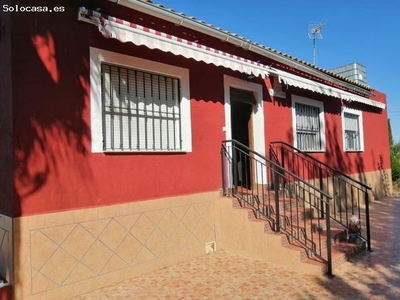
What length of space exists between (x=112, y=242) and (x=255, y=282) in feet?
8.64

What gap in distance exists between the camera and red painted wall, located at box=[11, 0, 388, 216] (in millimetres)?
4680

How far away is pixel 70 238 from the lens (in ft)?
16.6

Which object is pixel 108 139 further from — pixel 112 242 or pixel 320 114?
pixel 320 114

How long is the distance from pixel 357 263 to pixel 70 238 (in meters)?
5.50

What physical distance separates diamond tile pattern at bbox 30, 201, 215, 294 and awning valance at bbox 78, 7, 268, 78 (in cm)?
318

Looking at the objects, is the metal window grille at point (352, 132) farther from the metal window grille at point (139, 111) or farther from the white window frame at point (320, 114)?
the metal window grille at point (139, 111)

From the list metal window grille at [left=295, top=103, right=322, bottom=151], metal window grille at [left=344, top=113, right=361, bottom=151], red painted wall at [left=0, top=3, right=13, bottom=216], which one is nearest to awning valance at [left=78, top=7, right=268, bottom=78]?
red painted wall at [left=0, top=3, right=13, bottom=216]

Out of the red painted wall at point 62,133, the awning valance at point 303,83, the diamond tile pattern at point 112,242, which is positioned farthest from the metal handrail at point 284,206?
the awning valance at point 303,83

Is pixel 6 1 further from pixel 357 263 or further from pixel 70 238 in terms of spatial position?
pixel 357 263

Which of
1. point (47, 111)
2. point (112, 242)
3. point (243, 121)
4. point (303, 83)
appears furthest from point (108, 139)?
point (303, 83)

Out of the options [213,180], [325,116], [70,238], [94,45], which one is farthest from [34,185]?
[325,116]

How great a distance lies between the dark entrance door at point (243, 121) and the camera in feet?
28.6

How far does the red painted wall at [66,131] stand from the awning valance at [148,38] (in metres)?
0.44

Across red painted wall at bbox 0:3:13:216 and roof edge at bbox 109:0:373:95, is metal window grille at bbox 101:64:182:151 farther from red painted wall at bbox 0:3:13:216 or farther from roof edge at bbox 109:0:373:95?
red painted wall at bbox 0:3:13:216
